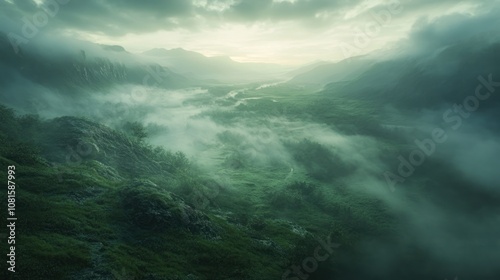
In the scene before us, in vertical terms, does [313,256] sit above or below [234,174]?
below

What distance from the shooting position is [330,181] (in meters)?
145

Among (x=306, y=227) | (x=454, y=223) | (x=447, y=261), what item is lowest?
(x=447, y=261)

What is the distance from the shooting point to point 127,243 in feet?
153

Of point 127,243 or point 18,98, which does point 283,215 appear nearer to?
point 127,243

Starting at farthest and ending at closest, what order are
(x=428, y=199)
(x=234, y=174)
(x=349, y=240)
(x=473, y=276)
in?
(x=234, y=174), (x=428, y=199), (x=473, y=276), (x=349, y=240)

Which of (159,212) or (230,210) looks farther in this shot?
(230,210)

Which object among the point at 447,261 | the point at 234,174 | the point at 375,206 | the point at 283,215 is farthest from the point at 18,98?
the point at 447,261

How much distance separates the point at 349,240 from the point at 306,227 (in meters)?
23.6

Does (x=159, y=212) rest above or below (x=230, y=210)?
below

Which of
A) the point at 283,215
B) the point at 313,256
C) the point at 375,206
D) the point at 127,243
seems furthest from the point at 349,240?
the point at 375,206

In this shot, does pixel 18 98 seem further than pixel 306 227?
Yes

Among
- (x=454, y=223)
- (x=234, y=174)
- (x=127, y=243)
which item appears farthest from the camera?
(x=234, y=174)

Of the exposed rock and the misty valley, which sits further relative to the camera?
the exposed rock

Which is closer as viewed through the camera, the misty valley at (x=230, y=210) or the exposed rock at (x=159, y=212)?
the misty valley at (x=230, y=210)
